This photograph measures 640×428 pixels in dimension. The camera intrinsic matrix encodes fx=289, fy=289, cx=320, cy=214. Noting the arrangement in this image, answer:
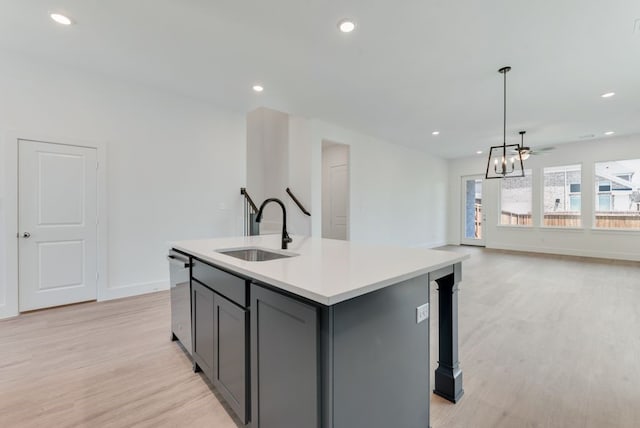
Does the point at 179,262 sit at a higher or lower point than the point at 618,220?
lower

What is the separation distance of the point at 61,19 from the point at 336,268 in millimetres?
3254

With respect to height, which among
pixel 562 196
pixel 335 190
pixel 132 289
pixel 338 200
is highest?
pixel 335 190

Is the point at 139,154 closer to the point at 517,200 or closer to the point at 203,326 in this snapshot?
the point at 203,326

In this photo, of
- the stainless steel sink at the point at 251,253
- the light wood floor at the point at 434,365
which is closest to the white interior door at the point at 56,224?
the light wood floor at the point at 434,365

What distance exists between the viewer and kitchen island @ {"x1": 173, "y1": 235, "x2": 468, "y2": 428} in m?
1.05

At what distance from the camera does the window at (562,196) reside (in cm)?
712

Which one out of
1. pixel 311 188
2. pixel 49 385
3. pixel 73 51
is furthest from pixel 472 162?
pixel 49 385

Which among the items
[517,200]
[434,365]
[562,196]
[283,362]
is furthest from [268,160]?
[562,196]

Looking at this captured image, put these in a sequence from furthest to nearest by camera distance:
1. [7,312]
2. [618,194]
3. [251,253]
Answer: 1. [618,194]
2. [7,312]
3. [251,253]

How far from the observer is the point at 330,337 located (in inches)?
40.0

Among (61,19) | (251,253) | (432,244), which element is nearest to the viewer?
(251,253)

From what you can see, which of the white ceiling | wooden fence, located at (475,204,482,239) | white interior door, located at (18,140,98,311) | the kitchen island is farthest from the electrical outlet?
wooden fence, located at (475,204,482,239)

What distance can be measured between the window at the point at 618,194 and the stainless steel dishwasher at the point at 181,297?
8868 mm

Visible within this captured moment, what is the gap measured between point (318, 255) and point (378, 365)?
72 centimetres
